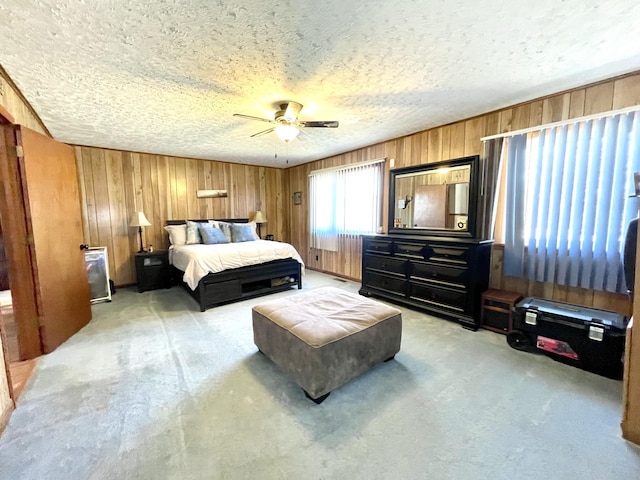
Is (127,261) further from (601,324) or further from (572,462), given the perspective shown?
(601,324)

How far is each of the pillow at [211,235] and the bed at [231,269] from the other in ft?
0.08

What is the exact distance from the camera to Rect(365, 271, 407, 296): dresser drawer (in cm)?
345

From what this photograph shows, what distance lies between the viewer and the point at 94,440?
4.76 ft

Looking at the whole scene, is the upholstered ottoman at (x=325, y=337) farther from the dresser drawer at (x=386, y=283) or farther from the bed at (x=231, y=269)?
the bed at (x=231, y=269)

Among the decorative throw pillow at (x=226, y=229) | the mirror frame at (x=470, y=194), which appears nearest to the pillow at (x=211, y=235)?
the decorative throw pillow at (x=226, y=229)

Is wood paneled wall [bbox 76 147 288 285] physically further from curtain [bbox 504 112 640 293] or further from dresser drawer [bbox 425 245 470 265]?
curtain [bbox 504 112 640 293]

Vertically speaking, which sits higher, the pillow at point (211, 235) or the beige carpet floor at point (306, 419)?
the pillow at point (211, 235)

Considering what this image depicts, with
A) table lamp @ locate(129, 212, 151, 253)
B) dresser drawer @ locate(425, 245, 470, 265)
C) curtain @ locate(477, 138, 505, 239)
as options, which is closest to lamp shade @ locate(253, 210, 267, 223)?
table lamp @ locate(129, 212, 151, 253)

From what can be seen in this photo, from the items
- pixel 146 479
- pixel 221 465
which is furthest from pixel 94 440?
pixel 221 465

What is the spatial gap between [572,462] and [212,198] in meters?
5.57

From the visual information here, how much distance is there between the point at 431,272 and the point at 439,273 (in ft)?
0.32

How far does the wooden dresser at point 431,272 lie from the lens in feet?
9.19

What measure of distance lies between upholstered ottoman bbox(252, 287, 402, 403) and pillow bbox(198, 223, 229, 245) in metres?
2.49

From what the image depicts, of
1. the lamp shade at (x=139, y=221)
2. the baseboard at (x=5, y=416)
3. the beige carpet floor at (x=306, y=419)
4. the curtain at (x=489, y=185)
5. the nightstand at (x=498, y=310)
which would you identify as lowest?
the beige carpet floor at (x=306, y=419)
